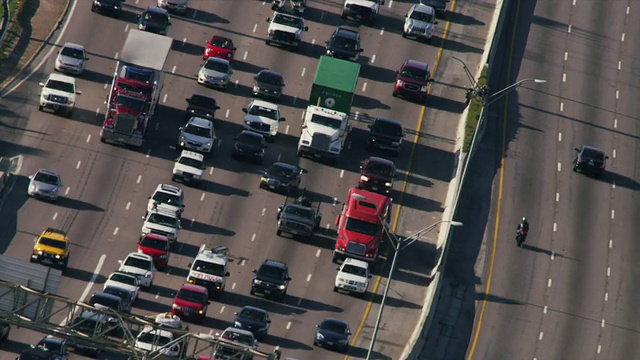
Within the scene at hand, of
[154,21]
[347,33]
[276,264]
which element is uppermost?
[347,33]

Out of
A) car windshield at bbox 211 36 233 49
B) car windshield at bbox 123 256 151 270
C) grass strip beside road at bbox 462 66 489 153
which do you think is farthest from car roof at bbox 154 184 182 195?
grass strip beside road at bbox 462 66 489 153

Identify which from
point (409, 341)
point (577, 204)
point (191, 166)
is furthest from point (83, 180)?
point (577, 204)

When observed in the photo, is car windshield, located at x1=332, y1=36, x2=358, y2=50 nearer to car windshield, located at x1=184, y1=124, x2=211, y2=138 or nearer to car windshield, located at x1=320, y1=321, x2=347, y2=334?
car windshield, located at x1=184, y1=124, x2=211, y2=138

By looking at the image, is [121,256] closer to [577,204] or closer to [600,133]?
[577,204]

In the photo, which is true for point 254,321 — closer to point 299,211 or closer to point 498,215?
point 299,211

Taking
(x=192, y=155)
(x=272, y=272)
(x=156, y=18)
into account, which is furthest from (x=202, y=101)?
(x=272, y=272)
